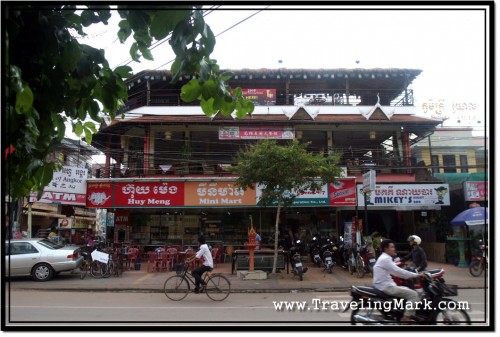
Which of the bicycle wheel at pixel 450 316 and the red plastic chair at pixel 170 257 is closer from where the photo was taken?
the bicycle wheel at pixel 450 316

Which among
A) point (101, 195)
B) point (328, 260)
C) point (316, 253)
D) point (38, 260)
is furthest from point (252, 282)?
point (101, 195)

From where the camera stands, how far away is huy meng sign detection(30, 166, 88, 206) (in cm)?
1850

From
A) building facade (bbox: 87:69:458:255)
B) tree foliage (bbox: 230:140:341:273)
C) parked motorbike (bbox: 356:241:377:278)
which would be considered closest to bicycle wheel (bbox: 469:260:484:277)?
parked motorbike (bbox: 356:241:377:278)

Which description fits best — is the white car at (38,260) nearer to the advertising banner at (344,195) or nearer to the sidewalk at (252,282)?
the sidewalk at (252,282)

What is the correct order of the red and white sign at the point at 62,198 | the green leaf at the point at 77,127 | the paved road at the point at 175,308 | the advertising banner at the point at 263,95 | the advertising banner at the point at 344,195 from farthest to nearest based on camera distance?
the advertising banner at the point at 263,95 < the advertising banner at the point at 344,195 < the red and white sign at the point at 62,198 < the paved road at the point at 175,308 < the green leaf at the point at 77,127

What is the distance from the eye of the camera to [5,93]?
101 inches

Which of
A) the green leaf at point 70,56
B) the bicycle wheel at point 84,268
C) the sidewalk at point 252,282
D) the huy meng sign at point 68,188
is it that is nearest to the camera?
the green leaf at point 70,56

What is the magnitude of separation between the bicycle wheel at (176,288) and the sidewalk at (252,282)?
205cm

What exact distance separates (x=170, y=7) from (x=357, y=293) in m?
4.41

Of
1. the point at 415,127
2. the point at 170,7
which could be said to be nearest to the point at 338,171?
the point at 415,127

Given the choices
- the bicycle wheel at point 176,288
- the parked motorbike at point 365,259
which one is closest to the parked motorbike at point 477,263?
the parked motorbike at point 365,259

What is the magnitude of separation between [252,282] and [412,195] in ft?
29.0

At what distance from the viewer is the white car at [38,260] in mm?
14305

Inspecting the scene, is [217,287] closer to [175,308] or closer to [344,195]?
[175,308]
